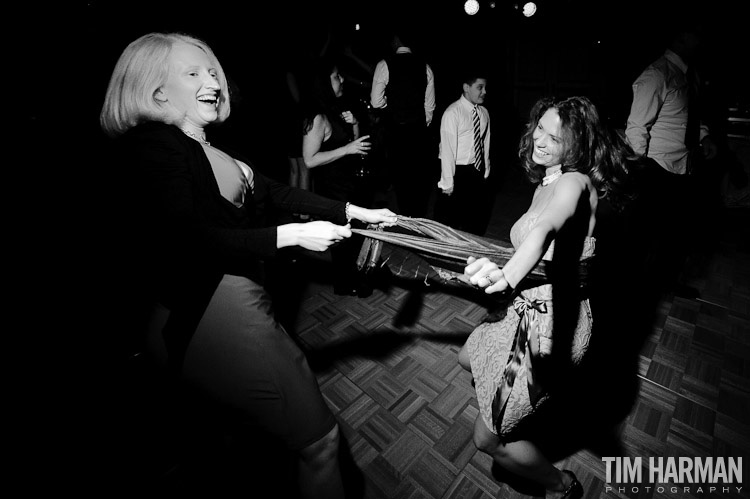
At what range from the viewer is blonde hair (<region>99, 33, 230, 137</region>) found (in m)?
1.24

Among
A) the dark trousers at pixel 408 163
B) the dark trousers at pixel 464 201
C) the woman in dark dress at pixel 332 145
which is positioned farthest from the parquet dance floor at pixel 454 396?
the dark trousers at pixel 408 163

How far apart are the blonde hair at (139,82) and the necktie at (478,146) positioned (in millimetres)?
2740

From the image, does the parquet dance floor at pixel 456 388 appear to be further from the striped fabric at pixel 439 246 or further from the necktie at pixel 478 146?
the necktie at pixel 478 146

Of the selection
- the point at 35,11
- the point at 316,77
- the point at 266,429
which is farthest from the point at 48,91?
the point at 266,429

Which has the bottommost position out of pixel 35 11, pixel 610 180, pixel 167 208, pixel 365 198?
pixel 365 198

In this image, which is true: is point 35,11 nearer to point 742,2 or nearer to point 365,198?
point 365,198

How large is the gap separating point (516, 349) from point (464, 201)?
2501 millimetres

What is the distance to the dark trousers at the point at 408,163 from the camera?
4.15 m

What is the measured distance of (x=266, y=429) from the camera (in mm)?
1327

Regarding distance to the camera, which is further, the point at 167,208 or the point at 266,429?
the point at 266,429


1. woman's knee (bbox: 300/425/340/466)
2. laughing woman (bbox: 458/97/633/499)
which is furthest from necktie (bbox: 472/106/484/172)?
woman's knee (bbox: 300/425/340/466)

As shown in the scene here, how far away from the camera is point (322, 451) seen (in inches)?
52.4

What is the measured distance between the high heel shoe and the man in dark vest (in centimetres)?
311

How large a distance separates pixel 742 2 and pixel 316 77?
7.40m
